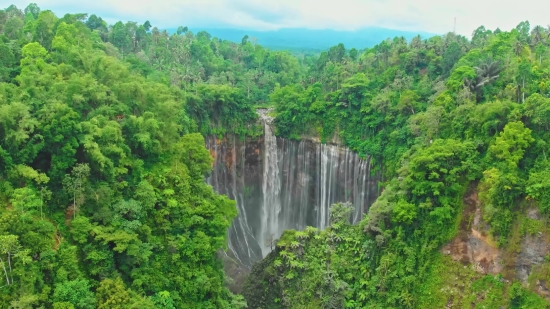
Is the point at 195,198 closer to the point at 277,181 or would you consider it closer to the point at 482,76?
the point at 277,181

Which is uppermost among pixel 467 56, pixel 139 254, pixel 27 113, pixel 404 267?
pixel 467 56

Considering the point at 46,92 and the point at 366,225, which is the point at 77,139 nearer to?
the point at 46,92

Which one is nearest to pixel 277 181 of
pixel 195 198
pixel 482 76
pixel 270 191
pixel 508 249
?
pixel 270 191

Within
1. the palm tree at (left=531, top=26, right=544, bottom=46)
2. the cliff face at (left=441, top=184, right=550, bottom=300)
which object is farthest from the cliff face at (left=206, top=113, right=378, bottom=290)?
the palm tree at (left=531, top=26, right=544, bottom=46)

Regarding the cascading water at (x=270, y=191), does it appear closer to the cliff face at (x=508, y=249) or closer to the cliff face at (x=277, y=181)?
the cliff face at (x=277, y=181)

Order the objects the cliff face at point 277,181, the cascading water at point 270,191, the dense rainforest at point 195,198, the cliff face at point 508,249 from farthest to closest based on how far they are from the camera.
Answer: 1. the cascading water at point 270,191
2. the cliff face at point 277,181
3. the cliff face at point 508,249
4. the dense rainforest at point 195,198

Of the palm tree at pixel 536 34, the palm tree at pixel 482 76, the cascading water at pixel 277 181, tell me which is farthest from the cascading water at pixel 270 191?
the palm tree at pixel 536 34

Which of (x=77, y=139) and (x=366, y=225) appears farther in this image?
(x=366, y=225)

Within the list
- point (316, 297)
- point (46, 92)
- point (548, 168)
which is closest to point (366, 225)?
point (316, 297)
